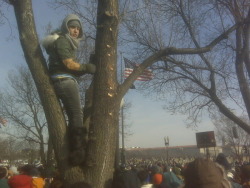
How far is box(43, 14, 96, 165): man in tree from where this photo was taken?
3.26 metres

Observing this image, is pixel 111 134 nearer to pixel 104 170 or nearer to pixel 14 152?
pixel 104 170

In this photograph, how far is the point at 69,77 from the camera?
3443 millimetres

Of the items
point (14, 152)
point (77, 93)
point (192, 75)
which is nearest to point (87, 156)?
point (77, 93)

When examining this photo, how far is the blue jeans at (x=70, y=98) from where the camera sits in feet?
11.1

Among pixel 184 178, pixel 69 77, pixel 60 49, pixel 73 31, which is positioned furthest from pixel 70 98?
pixel 184 178

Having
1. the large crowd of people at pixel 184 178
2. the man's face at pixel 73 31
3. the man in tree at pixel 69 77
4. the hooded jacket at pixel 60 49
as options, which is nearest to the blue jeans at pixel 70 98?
the man in tree at pixel 69 77

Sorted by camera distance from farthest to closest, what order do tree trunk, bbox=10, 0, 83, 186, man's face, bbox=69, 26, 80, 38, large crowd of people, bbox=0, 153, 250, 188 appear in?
man's face, bbox=69, 26, 80, 38, tree trunk, bbox=10, 0, 83, 186, large crowd of people, bbox=0, 153, 250, 188

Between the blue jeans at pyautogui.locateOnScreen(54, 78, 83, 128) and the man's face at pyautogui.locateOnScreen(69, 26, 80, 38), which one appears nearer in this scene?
the blue jeans at pyautogui.locateOnScreen(54, 78, 83, 128)

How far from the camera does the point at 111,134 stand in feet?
11.0

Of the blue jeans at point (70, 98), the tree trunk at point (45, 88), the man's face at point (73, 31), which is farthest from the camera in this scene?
the man's face at point (73, 31)

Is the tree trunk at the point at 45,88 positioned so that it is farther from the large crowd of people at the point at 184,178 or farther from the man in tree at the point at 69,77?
the large crowd of people at the point at 184,178

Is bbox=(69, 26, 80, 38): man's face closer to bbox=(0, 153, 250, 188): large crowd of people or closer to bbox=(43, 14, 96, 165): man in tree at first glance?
bbox=(43, 14, 96, 165): man in tree

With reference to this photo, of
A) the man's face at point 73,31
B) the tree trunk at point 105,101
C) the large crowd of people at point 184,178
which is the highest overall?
the man's face at point 73,31

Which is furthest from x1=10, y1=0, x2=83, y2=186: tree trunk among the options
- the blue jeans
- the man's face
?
the man's face
